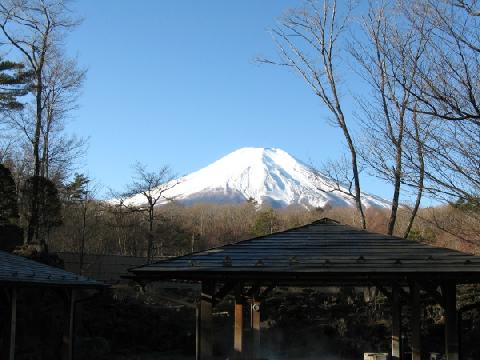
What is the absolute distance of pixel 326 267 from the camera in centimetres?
798

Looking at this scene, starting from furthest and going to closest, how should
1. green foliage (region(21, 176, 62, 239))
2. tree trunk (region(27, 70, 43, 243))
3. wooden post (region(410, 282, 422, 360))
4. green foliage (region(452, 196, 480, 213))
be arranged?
1. green foliage (region(21, 176, 62, 239))
2. tree trunk (region(27, 70, 43, 243))
3. green foliage (region(452, 196, 480, 213))
4. wooden post (region(410, 282, 422, 360))

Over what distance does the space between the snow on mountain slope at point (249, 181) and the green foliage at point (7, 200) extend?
68.7m

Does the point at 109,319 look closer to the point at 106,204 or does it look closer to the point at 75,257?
the point at 75,257

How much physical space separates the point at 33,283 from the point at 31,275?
0.52m

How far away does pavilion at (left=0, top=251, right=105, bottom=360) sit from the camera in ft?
33.8

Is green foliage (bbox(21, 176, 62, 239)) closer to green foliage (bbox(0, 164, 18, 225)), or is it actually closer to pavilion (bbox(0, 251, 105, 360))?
green foliage (bbox(0, 164, 18, 225))

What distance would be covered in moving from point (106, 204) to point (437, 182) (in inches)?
901

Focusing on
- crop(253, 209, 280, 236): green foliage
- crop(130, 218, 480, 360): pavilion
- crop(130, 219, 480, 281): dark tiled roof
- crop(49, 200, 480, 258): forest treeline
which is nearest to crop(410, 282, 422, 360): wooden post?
crop(130, 218, 480, 360): pavilion

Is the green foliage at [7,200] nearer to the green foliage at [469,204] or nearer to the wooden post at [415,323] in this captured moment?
the green foliage at [469,204]

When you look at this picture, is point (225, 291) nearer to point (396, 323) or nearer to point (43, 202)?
point (396, 323)

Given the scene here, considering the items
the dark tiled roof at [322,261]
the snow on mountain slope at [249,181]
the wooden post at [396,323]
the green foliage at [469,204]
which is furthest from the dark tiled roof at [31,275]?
the snow on mountain slope at [249,181]

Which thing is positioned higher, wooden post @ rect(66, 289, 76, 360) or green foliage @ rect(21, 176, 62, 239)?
green foliage @ rect(21, 176, 62, 239)

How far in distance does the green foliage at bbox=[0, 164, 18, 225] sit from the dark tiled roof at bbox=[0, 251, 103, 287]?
29.6 feet

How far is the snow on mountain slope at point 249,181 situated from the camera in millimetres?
98500
